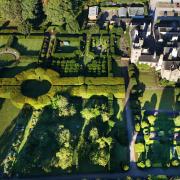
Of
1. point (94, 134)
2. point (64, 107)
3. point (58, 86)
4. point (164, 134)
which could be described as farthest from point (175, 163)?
point (58, 86)

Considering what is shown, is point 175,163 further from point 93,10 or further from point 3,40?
point 3,40

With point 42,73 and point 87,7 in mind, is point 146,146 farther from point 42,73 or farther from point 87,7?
point 87,7

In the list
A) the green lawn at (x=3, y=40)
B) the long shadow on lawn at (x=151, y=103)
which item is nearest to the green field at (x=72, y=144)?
the long shadow on lawn at (x=151, y=103)

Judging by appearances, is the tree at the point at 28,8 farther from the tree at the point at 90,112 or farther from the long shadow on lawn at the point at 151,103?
the long shadow on lawn at the point at 151,103

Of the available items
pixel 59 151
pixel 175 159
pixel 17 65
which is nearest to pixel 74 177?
pixel 59 151

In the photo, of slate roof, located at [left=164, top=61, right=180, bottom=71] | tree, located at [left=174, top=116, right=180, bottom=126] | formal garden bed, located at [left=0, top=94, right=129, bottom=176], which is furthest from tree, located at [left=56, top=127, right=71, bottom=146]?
slate roof, located at [left=164, top=61, right=180, bottom=71]

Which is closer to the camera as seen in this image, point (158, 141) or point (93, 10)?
point (158, 141)

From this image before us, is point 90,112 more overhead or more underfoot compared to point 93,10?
more underfoot
